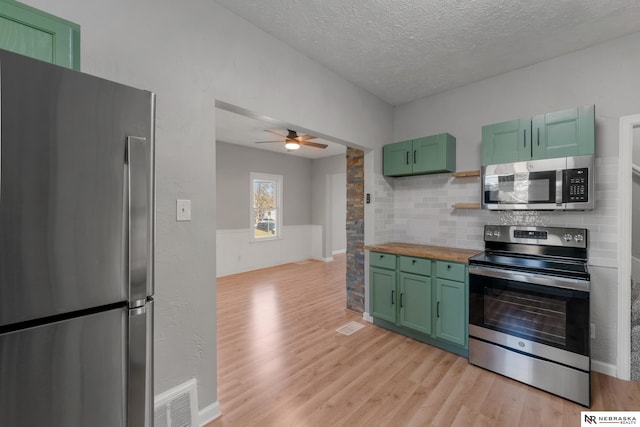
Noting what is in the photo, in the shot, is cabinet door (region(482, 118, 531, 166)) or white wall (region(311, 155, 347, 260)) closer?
cabinet door (region(482, 118, 531, 166))

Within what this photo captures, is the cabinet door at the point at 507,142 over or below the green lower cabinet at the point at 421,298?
over

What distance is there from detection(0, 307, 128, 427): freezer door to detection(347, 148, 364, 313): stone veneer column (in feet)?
9.86

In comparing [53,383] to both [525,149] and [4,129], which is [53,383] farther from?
[525,149]

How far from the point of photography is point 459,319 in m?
2.58

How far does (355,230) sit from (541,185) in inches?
79.3

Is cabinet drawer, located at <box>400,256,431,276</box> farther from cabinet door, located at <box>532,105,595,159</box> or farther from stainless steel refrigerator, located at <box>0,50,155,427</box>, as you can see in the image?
stainless steel refrigerator, located at <box>0,50,155,427</box>

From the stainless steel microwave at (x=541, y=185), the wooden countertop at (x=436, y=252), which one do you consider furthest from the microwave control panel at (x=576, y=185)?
the wooden countertop at (x=436, y=252)

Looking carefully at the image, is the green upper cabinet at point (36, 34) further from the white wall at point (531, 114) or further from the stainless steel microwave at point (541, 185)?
the stainless steel microwave at point (541, 185)

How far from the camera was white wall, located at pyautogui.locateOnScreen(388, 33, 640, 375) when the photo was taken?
7.61 feet

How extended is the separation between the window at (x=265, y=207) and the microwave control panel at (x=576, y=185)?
5.37 meters

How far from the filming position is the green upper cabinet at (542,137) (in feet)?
7.38

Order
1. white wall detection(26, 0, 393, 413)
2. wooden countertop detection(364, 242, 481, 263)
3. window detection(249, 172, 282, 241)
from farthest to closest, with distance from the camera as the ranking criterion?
1. window detection(249, 172, 282, 241)
2. wooden countertop detection(364, 242, 481, 263)
3. white wall detection(26, 0, 393, 413)

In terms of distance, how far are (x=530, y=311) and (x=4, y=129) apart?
120 inches

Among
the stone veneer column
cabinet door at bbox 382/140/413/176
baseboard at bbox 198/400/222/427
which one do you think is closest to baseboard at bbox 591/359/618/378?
the stone veneer column
